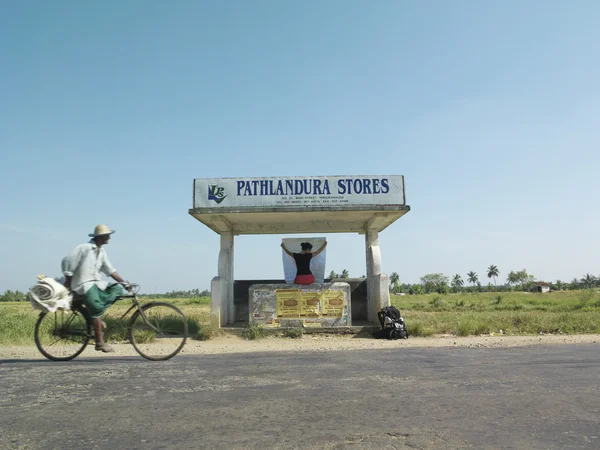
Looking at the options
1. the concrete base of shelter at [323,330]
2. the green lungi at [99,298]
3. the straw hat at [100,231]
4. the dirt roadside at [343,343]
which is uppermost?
the straw hat at [100,231]

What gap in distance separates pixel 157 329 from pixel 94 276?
A: 3.95ft

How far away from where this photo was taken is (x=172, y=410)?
4254 millimetres

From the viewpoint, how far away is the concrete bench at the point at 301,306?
587 inches

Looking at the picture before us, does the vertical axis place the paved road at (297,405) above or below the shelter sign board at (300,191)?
below

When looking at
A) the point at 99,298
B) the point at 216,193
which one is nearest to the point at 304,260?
the point at 216,193

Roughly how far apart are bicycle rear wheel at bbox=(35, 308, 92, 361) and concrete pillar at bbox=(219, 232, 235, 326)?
27.2ft

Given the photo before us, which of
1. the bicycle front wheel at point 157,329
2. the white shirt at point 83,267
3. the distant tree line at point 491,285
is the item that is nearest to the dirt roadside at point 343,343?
the bicycle front wheel at point 157,329

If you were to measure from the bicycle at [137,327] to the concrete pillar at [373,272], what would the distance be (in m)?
9.88

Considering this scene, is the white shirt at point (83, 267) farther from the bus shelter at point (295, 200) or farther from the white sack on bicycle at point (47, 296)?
the bus shelter at point (295, 200)

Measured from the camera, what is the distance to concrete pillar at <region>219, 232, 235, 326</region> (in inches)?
618

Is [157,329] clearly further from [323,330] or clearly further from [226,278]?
[226,278]

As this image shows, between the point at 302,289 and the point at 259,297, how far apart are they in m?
1.48

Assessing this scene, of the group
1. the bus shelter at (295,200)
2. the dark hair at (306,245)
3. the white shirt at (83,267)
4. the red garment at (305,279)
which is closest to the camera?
the white shirt at (83,267)

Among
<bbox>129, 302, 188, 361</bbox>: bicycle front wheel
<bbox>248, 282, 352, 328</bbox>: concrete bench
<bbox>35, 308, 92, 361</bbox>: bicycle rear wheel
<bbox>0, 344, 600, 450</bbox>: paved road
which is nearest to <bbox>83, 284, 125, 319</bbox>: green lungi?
<bbox>35, 308, 92, 361</bbox>: bicycle rear wheel
